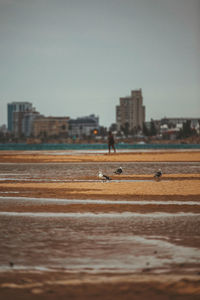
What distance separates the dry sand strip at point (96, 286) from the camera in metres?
4.61

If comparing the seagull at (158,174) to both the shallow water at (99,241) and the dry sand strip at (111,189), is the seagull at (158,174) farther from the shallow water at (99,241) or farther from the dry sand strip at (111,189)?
the shallow water at (99,241)

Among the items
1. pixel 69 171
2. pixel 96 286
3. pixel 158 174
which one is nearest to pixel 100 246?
pixel 96 286

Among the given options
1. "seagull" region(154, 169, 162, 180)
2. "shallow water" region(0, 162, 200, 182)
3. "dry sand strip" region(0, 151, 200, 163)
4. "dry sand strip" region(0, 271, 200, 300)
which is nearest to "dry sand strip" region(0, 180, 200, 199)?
"seagull" region(154, 169, 162, 180)

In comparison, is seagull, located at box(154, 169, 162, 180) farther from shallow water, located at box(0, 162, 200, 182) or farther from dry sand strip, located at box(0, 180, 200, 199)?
shallow water, located at box(0, 162, 200, 182)

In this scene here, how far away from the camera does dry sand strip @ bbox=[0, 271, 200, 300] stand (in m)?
4.61

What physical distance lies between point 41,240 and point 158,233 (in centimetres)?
183

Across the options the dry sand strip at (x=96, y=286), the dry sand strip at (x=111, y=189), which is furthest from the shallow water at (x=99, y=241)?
the dry sand strip at (x=111, y=189)

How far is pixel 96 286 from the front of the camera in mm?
4922

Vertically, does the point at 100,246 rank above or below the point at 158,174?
below

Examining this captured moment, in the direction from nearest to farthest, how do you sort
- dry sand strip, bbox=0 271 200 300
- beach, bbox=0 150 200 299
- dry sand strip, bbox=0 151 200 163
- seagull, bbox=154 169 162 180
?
dry sand strip, bbox=0 271 200 300 < beach, bbox=0 150 200 299 < seagull, bbox=154 169 162 180 < dry sand strip, bbox=0 151 200 163

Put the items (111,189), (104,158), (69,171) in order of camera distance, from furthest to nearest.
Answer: (104,158) < (69,171) < (111,189)

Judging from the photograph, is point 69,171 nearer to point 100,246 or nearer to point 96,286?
point 100,246

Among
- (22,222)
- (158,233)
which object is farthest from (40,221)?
(158,233)

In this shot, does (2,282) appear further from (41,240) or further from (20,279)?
(41,240)
